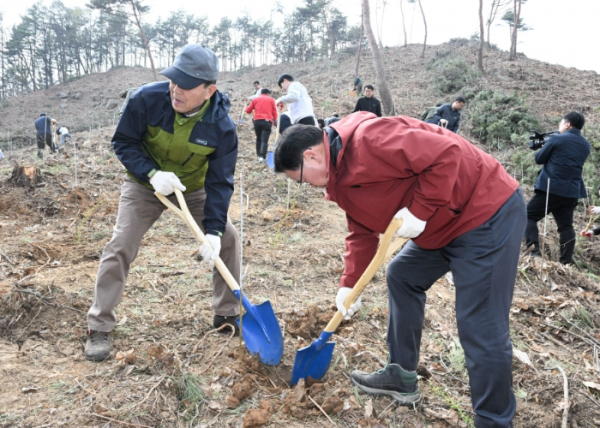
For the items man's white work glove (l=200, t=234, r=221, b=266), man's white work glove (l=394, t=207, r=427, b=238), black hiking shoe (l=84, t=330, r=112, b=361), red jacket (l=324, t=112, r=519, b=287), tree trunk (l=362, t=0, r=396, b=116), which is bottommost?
black hiking shoe (l=84, t=330, r=112, b=361)

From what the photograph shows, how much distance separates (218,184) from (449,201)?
1.49 meters

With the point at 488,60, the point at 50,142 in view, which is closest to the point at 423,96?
the point at 488,60

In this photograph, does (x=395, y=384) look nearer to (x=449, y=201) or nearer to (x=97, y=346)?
(x=449, y=201)

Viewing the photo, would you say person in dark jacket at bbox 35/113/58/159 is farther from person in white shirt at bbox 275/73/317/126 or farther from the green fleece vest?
the green fleece vest

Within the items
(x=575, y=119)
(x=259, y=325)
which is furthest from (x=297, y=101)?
(x=259, y=325)

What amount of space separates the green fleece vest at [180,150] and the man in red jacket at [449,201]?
0.88m

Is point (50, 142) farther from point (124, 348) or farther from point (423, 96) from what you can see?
point (423, 96)

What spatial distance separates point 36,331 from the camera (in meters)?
2.77

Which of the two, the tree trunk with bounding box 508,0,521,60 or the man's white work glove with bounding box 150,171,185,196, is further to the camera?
the tree trunk with bounding box 508,0,521,60

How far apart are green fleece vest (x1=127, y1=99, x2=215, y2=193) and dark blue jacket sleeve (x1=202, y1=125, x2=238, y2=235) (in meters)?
0.08

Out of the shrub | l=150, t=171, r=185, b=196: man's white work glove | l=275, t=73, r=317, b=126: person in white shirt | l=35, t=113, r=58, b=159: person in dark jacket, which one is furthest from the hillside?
the shrub

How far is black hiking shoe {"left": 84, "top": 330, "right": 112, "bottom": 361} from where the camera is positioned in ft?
8.23

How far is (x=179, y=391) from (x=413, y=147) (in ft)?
5.96

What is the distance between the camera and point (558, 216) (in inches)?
217
